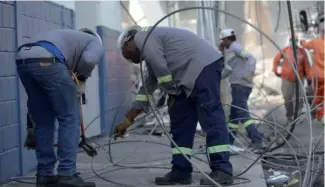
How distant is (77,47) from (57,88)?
0.43 m

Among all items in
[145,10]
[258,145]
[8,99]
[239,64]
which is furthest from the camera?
[145,10]

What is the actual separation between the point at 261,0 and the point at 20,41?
40.0 ft

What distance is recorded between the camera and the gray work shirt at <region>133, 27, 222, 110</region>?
507cm

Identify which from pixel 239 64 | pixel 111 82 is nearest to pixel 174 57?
pixel 239 64

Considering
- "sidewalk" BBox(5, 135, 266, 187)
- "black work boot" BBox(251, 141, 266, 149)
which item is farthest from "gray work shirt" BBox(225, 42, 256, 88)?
"sidewalk" BBox(5, 135, 266, 187)

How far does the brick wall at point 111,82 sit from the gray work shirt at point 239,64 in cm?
173

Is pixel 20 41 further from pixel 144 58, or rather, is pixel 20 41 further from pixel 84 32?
pixel 144 58

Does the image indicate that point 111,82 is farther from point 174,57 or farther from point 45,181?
point 45,181

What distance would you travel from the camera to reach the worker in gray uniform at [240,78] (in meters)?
8.12

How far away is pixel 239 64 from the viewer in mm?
8398

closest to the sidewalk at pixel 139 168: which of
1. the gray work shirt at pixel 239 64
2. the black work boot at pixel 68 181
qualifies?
the black work boot at pixel 68 181

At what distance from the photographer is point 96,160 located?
686 cm

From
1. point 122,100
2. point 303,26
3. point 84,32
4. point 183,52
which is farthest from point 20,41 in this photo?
point 303,26

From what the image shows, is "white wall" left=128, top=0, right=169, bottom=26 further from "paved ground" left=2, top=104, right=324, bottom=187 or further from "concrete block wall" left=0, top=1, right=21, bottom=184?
"concrete block wall" left=0, top=1, right=21, bottom=184
